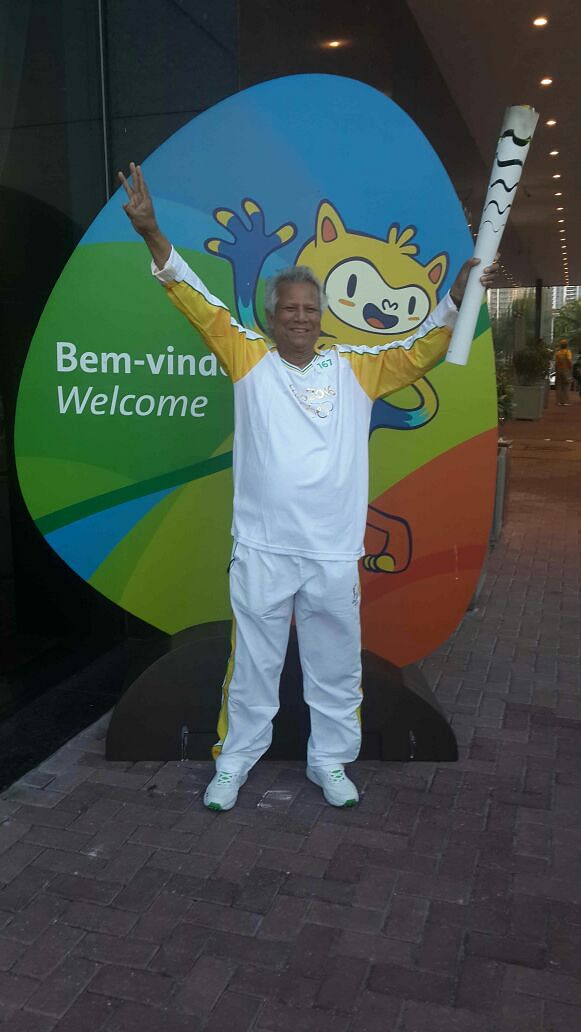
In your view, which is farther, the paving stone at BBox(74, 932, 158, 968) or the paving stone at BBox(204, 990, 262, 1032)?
the paving stone at BBox(74, 932, 158, 968)

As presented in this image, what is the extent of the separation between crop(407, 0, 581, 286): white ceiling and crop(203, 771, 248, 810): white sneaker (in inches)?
242

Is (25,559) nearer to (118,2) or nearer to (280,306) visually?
(280,306)

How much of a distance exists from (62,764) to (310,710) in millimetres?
1006

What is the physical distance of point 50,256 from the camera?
4074 millimetres

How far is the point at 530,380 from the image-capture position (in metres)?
18.9

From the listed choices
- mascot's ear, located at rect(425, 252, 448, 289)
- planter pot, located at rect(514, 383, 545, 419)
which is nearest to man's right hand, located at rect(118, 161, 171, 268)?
mascot's ear, located at rect(425, 252, 448, 289)

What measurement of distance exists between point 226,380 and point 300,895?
1.89m

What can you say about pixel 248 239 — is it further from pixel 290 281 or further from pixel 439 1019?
pixel 439 1019

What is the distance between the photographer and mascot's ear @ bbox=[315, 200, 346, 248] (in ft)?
11.1

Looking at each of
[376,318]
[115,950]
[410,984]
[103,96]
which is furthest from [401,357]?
[103,96]

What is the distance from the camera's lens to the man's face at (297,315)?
2875 mm

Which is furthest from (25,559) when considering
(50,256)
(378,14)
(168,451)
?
(378,14)

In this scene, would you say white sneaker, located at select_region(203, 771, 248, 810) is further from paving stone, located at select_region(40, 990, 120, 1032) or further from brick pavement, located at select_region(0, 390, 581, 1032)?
paving stone, located at select_region(40, 990, 120, 1032)

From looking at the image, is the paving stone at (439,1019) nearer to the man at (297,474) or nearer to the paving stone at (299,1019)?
the paving stone at (299,1019)
